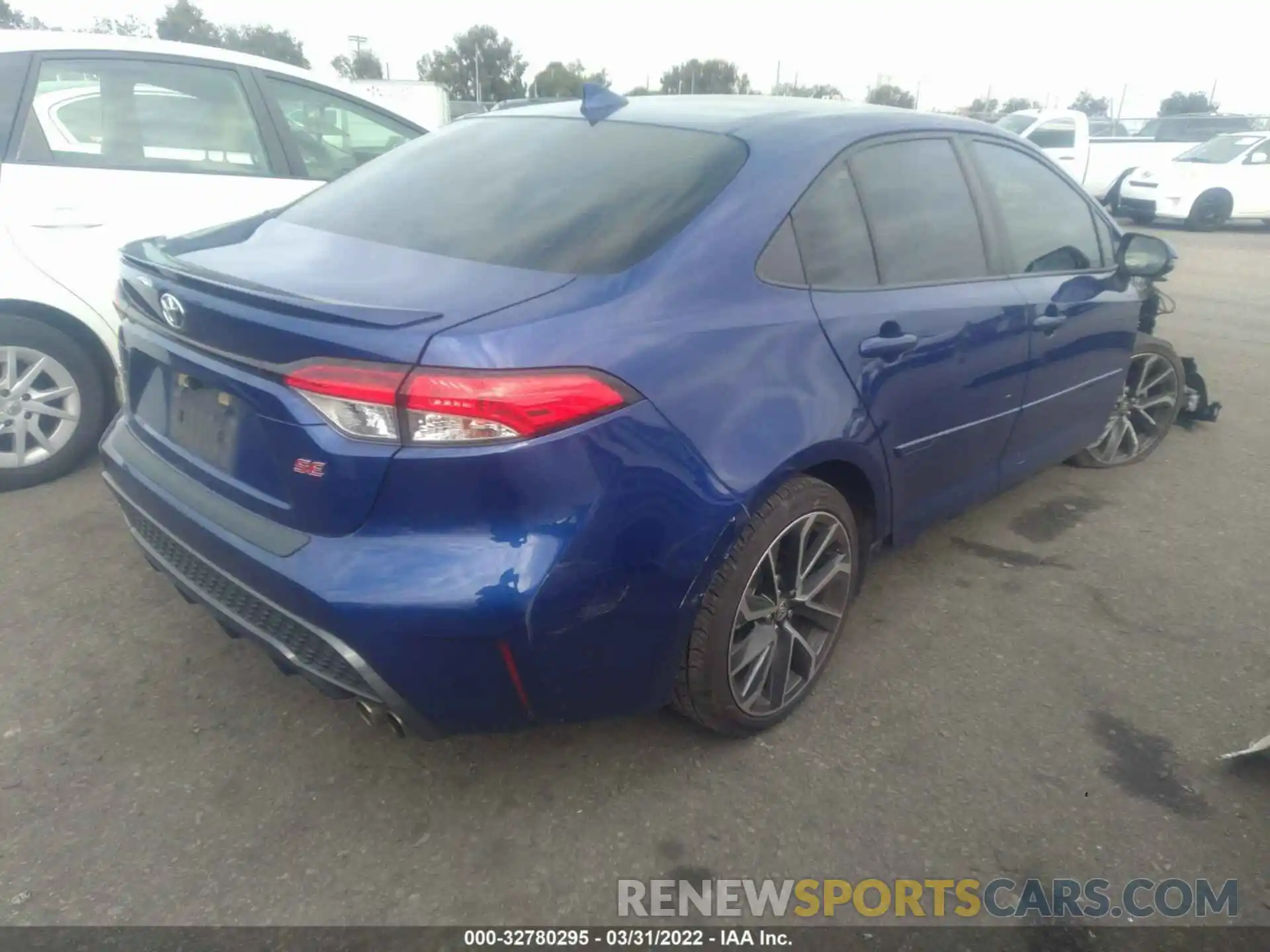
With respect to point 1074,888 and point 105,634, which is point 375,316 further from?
point 1074,888

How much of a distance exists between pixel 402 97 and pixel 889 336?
19.8 m

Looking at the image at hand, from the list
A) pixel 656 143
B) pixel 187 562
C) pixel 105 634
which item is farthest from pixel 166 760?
pixel 656 143

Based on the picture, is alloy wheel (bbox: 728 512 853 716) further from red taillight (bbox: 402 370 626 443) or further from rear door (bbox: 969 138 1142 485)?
rear door (bbox: 969 138 1142 485)

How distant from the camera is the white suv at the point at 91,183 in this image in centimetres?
383

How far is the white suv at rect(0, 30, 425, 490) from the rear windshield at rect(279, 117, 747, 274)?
1.54m

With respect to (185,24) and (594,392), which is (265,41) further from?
(594,392)

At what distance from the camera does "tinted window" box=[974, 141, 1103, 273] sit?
335 cm

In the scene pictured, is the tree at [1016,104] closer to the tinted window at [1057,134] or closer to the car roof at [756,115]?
the tinted window at [1057,134]

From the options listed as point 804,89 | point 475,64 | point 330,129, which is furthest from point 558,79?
point 330,129

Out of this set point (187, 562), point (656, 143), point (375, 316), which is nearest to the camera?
point (375, 316)

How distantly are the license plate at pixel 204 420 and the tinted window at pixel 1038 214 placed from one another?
253 cm

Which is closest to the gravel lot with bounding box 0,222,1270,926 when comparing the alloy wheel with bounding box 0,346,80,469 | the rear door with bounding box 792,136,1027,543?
the rear door with bounding box 792,136,1027,543

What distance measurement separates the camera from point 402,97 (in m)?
20.1

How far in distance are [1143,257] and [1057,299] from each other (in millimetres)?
773
